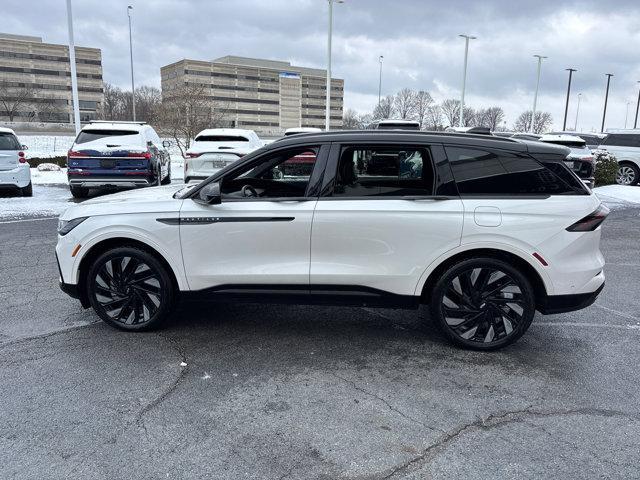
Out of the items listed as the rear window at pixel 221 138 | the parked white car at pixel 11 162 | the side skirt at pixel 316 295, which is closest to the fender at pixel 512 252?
the side skirt at pixel 316 295

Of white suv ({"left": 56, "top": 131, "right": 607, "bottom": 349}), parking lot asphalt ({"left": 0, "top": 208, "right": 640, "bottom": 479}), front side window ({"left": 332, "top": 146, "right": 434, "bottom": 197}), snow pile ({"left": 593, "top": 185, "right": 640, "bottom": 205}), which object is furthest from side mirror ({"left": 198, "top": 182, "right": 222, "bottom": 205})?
snow pile ({"left": 593, "top": 185, "right": 640, "bottom": 205})

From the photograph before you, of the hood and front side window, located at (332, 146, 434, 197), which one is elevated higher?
front side window, located at (332, 146, 434, 197)

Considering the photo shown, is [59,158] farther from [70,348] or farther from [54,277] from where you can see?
[70,348]

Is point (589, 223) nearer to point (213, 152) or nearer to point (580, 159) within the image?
point (213, 152)

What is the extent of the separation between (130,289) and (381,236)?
2.20m

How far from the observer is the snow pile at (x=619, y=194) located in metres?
15.0

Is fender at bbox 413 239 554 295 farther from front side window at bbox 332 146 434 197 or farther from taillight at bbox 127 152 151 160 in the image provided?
taillight at bbox 127 152 151 160

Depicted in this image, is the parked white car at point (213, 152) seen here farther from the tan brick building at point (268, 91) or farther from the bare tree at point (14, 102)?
the tan brick building at point (268, 91)

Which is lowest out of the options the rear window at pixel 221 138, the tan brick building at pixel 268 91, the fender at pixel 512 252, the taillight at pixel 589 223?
the fender at pixel 512 252

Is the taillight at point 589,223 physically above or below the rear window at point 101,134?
below

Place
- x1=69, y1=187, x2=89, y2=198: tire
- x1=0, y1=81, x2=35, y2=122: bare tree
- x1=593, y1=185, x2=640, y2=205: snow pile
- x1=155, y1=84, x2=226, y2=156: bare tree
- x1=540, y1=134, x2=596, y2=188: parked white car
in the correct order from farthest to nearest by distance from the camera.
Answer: x1=0, y1=81, x2=35, y2=122: bare tree < x1=155, y1=84, x2=226, y2=156: bare tree < x1=593, y1=185, x2=640, y2=205: snow pile < x1=540, y1=134, x2=596, y2=188: parked white car < x1=69, y1=187, x2=89, y2=198: tire

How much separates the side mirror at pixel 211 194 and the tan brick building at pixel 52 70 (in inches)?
4191

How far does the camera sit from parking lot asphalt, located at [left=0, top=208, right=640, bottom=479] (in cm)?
280

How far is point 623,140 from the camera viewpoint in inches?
723
